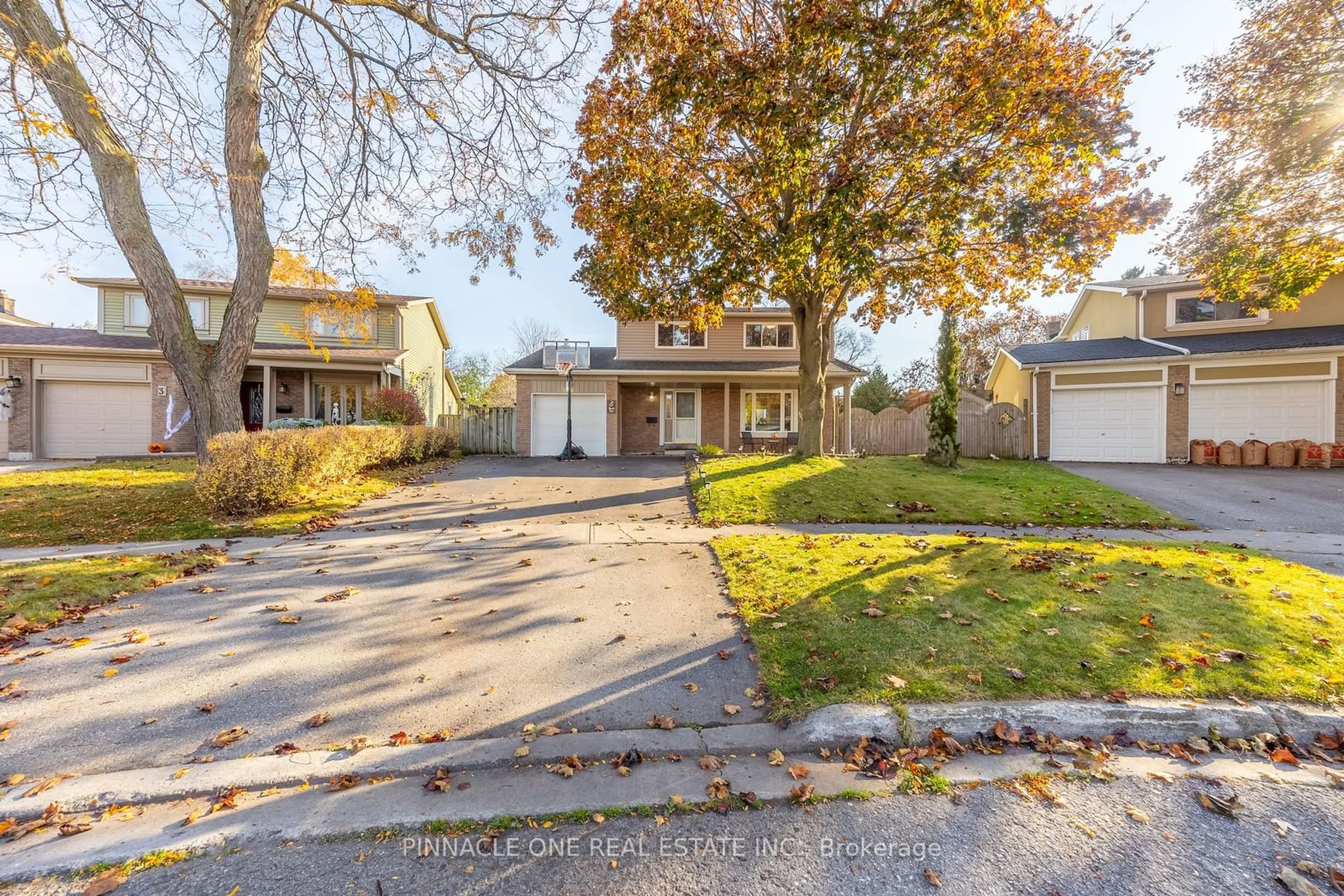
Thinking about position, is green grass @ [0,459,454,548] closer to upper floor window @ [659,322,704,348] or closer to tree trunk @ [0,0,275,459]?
tree trunk @ [0,0,275,459]

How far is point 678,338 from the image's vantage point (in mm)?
20500

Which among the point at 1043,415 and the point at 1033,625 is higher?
the point at 1043,415

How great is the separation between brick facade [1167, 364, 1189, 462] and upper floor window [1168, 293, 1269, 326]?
311cm

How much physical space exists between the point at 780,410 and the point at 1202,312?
14.4 metres

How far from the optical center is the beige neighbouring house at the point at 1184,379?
14.3 m

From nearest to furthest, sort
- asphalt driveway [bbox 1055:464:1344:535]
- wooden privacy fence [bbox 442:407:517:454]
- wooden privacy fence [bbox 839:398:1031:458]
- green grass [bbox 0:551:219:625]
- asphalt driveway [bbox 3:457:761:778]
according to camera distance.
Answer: asphalt driveway [bbox 3:457:761:778]
green grass [bbox 0:551:219:625]
asphalt driveway [bbox 1055:464:1344:535]
wooden privacy fence [bbox 839:398:1031:458]
wooden privacy fence [bbox 442:407:517:454]

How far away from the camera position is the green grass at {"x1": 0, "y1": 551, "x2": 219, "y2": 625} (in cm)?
431

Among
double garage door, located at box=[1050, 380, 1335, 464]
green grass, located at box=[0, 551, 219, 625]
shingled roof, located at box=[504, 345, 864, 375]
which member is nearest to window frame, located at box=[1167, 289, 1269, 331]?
double garage door, located at box=[1050, 380, 1335, 464]

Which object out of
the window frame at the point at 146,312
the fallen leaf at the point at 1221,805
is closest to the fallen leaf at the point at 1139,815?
the fallen leaf at the point at 1221,805

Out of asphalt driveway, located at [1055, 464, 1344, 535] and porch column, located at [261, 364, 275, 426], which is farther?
porch column, located at [261, 364, 275, 426]

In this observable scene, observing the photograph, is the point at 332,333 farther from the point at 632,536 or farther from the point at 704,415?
the point at 632,536

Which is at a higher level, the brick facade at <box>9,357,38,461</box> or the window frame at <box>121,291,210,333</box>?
the window frame at <box>121,291,210,333</box>

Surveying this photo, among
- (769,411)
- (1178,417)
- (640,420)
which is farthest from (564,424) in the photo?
(1178,417)

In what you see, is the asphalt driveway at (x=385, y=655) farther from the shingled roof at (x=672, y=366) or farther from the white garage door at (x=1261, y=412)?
the white garage door at (x=1261, y=412)
